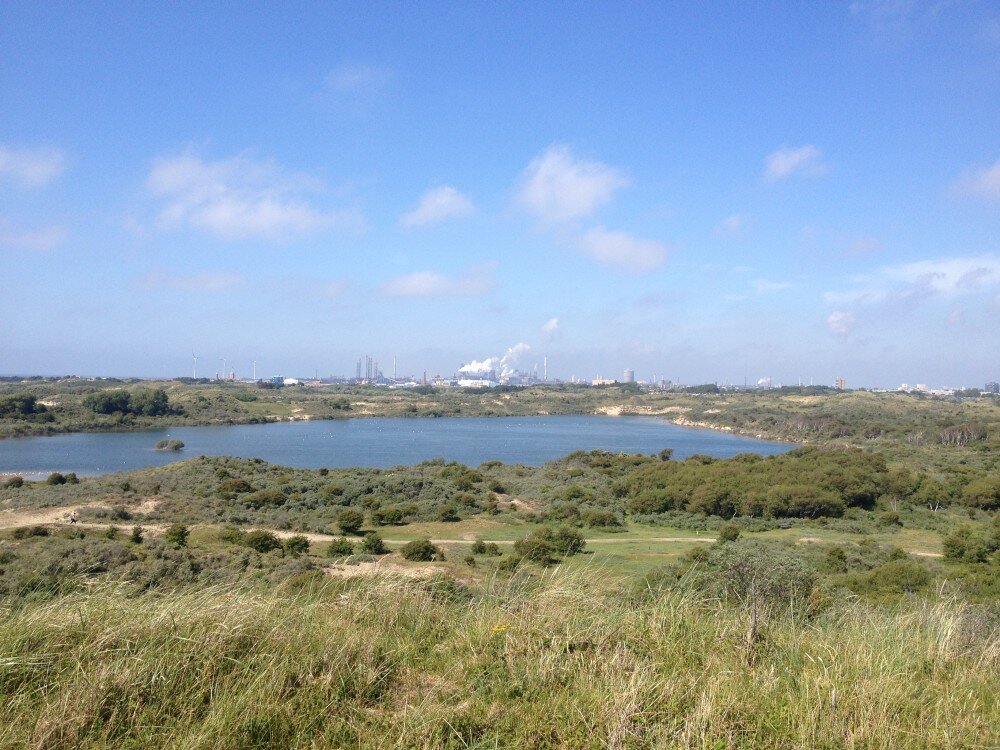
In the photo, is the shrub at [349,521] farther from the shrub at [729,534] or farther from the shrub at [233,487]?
the shrub at [729,534]

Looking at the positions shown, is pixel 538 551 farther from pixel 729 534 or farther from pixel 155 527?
pixel 155 527

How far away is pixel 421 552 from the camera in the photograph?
19234mm

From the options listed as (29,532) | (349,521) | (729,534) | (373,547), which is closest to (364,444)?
(349,521)

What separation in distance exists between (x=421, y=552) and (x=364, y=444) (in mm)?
50273

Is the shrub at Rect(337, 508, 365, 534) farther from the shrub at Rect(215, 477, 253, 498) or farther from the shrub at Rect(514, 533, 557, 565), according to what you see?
the shrub at Rect(215, 477, 253, 498)

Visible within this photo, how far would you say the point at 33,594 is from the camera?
3.58 m

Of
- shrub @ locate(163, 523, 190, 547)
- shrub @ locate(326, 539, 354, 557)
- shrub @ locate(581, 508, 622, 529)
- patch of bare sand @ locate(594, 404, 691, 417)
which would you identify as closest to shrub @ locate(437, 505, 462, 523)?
shrub @ locate(581, 508, 622, 529)

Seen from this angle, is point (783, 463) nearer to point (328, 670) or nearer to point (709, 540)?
point (709, 540)

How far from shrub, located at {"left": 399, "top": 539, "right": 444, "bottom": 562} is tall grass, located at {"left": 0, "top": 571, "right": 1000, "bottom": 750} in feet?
52.0

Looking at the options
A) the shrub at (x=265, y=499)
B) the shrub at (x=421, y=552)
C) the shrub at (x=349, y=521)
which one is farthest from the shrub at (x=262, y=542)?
the shrub at (x=265, y=499)

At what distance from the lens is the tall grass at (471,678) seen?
8.25ft

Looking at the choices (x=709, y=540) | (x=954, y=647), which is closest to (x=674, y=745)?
(x=954, y=647)

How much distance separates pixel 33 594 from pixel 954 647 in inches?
198

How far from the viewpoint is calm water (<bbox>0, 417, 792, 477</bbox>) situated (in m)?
52.5
